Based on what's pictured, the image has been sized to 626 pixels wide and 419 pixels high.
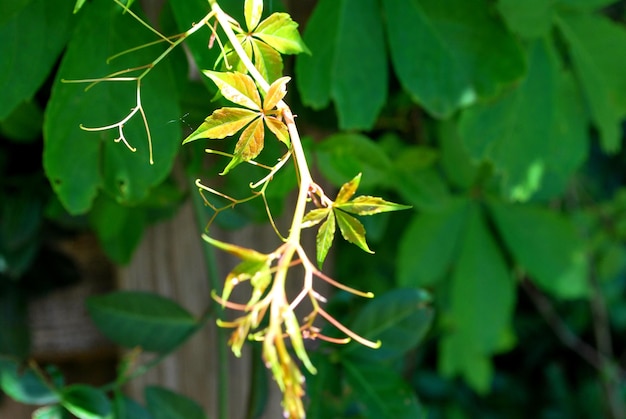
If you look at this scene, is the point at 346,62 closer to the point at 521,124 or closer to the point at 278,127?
the point at 521,124

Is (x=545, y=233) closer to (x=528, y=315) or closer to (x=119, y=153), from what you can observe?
(x=119, y=153)

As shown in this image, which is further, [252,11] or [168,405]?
[168,405]

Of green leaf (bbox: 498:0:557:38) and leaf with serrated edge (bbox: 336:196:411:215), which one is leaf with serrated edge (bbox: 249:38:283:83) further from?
green leaf (bbox: 498:0:557:38)

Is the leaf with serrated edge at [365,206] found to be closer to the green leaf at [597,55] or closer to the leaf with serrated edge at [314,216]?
the leaf with serrated edge at [314,216]

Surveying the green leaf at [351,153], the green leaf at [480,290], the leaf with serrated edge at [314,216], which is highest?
the leaf with serrated edge at [314,216]

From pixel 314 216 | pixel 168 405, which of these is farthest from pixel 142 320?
pixel 314 216

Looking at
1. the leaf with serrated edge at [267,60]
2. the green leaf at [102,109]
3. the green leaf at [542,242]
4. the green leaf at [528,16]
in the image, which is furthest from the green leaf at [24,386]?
the green leaf at [542,242]
